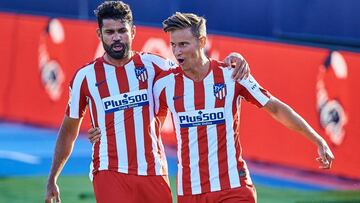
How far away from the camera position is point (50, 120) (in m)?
16.8

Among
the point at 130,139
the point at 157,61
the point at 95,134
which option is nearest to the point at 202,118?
the point at 130,139

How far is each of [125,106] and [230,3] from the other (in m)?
8.66

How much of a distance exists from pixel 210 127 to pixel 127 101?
2.27 ft

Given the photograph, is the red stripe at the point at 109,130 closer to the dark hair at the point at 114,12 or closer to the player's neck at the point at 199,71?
the dark hair at the point at 114,12

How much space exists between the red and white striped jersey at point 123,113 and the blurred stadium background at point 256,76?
159 inches

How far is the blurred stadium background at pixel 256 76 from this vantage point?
1246 centimetres

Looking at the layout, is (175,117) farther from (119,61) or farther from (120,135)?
(119,61)

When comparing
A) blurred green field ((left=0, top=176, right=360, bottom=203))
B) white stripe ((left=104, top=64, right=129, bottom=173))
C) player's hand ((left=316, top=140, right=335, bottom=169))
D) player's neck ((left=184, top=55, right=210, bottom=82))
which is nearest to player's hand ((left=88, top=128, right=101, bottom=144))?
white stripe ((left=104, top=64, right=129, bottom=173))

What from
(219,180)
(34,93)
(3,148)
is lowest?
(219,180)

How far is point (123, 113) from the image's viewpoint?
298 inches

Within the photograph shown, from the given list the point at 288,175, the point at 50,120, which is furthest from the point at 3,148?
the point at 288,175

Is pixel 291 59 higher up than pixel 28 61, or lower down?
lower down

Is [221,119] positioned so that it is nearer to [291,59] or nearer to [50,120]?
[291,59]

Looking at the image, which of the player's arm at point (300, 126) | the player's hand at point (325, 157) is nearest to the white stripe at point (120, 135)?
the player's arm at point (300, 126)
